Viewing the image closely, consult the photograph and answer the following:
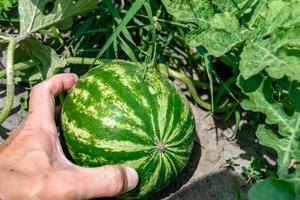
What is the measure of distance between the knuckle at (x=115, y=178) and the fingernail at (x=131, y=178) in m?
0.04

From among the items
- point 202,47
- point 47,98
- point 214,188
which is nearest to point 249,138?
point 214,188

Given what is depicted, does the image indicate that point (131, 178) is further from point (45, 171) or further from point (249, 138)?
point (249, 138)

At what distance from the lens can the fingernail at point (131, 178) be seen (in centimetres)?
255

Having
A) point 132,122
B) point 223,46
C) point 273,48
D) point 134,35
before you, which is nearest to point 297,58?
point 273,48

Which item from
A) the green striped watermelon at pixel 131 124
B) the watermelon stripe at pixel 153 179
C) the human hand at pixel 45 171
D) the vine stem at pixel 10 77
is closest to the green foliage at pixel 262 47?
the green striped watermelon at pixel 131 124

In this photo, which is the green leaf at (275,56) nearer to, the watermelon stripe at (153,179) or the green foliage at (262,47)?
the green foliage at (262,47)

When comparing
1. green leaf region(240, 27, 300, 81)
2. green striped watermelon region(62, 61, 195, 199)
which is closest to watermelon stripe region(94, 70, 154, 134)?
green striped watermelon region(62, 61, 195, 199)

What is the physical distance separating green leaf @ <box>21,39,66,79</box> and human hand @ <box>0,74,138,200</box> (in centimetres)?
29

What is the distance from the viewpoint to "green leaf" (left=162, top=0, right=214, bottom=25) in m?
2.64

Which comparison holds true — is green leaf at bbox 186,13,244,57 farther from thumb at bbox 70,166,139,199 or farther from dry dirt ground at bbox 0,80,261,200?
dry dirt ground at bbox 0,80,261,200

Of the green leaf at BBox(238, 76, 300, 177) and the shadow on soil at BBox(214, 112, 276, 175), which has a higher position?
the green leaf at BBox(238, 76, 300, 177)

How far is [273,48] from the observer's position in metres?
2.48

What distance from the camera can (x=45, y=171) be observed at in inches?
96.5

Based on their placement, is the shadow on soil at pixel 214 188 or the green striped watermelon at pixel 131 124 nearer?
the green striped watermelon at pixel 131 124
